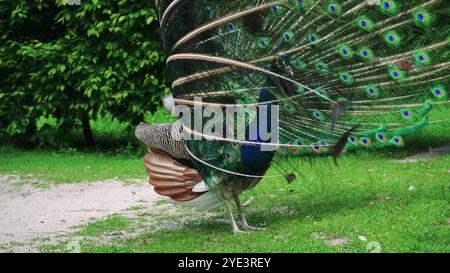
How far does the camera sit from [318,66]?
5.58 meters

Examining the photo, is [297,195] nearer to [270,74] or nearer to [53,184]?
[270,74]

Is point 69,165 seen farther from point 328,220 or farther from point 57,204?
point 328,220

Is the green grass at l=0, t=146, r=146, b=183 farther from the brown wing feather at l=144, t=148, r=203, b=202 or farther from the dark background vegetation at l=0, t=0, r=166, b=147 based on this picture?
the brown wing feather at l=144, t=148, r=203, b=202

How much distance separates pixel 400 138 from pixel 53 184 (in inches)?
209

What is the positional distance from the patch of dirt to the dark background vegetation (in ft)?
6.04

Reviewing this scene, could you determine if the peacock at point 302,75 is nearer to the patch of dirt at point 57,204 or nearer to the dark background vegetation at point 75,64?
the patch of dirt at point 57,204

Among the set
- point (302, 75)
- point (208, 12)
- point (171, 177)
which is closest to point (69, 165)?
point (171, 177)

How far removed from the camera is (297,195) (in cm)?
773

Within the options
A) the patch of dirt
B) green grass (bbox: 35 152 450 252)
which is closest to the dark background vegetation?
the patch of dirt

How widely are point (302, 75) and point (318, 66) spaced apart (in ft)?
0.48

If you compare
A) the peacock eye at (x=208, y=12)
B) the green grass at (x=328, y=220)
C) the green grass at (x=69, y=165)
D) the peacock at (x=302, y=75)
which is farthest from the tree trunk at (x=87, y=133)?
the peacock eye at (x=208, y=12)

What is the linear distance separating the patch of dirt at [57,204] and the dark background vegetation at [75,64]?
1.84 m

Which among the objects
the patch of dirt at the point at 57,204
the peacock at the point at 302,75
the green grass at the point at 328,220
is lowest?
the patch of dirt at the point at 57,204

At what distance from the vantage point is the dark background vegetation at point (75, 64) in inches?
415
